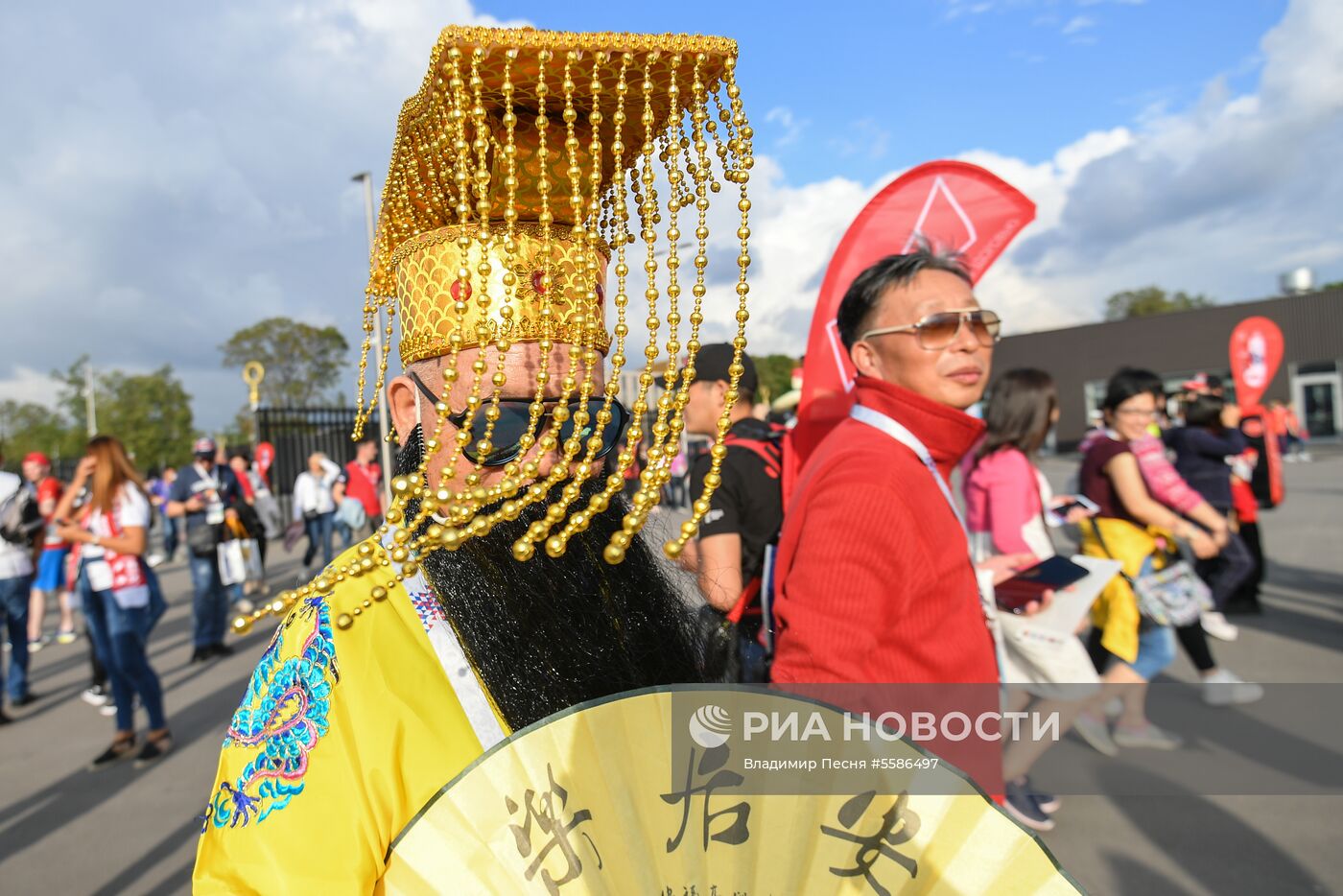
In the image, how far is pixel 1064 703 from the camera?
3.05 metres

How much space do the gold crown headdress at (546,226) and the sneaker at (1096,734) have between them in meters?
3.57

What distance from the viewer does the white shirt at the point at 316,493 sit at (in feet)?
29.9

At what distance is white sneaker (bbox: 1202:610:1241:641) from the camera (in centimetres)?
559

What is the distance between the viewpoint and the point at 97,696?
5566 millimetres

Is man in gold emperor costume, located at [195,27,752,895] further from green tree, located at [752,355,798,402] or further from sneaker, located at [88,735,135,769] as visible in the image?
green tree, located at [752,355,798,402]

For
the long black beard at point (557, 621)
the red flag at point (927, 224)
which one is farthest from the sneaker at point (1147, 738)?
the long black beard at point (557, 621)

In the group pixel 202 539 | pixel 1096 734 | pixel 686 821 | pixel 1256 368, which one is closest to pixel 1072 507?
pixel 1096 734

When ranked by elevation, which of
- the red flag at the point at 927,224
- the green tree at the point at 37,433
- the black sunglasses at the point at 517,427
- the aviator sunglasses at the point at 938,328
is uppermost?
the red flag at the point at 927,224

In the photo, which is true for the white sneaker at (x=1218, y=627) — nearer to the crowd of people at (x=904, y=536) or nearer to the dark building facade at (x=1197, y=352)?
the crowd of people at (x=904, y=536)

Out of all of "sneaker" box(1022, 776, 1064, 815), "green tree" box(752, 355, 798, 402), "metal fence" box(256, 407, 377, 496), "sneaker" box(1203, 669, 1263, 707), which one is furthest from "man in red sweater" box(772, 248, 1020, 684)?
"green tree" box(752, 355, 798, 402)

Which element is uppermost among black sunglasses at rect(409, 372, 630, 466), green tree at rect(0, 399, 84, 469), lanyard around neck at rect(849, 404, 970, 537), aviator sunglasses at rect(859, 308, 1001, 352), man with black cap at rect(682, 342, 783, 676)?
aviator sunglasses at rect(859, 308, 1001, 352)

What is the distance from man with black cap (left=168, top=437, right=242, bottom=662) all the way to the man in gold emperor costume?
20.7 feet

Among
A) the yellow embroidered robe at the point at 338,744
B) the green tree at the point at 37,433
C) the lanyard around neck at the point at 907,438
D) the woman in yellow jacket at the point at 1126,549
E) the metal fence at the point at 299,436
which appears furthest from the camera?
the green tree at the point at 37,433

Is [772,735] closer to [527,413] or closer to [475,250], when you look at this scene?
[527,413]
